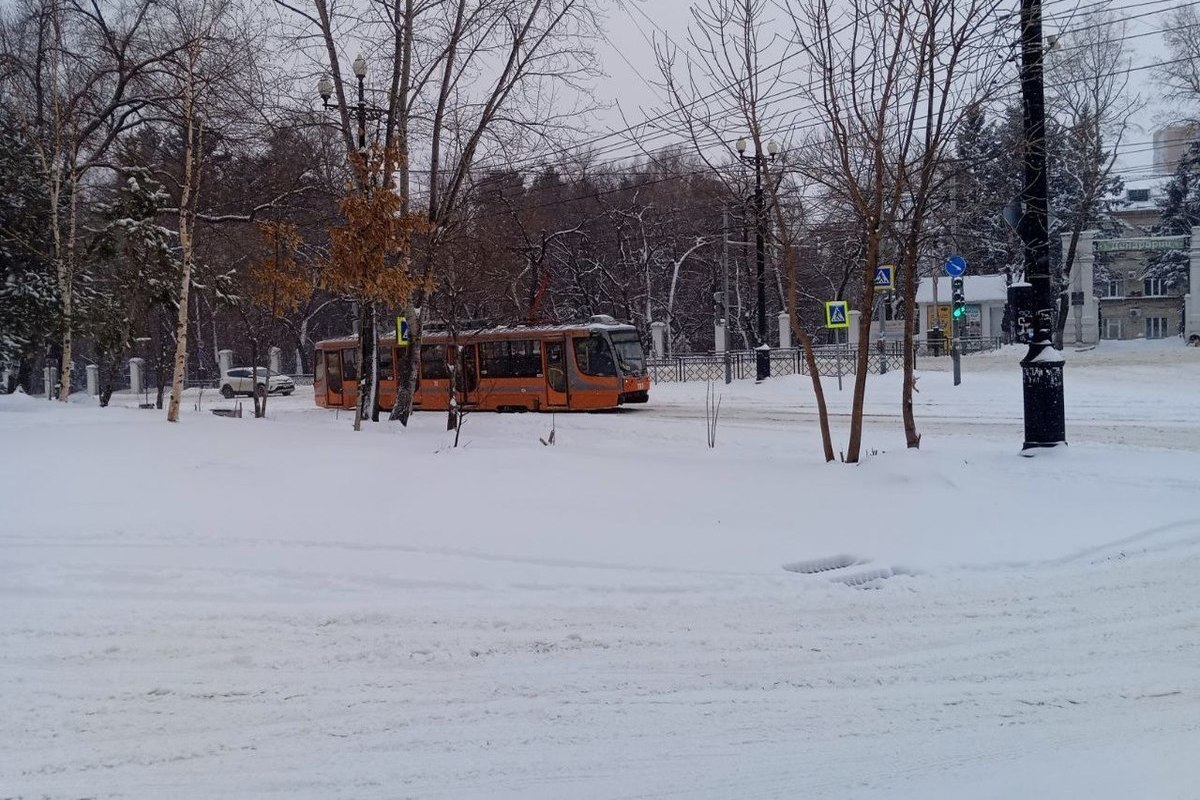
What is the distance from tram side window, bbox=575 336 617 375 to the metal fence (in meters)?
7.57

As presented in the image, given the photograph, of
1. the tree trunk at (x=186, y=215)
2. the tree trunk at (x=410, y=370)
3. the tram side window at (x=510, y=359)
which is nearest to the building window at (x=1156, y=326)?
the tram side window at (x=510, y=359)

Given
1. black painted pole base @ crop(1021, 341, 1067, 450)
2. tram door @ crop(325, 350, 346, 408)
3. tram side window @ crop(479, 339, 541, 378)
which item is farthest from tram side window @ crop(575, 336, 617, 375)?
black painted pole base @ crop(1021, 341, 1067, 450)

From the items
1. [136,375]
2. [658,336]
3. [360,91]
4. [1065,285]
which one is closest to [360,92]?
[360,91]

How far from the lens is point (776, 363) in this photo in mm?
36250

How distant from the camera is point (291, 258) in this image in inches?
589

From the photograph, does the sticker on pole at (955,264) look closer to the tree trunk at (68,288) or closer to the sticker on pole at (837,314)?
the sticker on pole at (837,314)

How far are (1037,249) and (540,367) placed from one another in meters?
17.5

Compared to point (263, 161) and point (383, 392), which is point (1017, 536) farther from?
point (383, 392)

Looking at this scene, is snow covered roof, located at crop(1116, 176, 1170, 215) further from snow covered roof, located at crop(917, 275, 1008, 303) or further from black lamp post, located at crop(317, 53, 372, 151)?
black lamp post, located at crop(317, 53, 372, 151)

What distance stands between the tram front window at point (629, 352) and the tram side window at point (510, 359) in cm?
227

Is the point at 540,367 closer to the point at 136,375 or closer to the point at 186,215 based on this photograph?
the point at 186,215

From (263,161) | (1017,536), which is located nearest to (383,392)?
(263,161)

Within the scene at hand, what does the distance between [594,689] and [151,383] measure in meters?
66.7

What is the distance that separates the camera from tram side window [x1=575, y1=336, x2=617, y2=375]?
25.8 m
